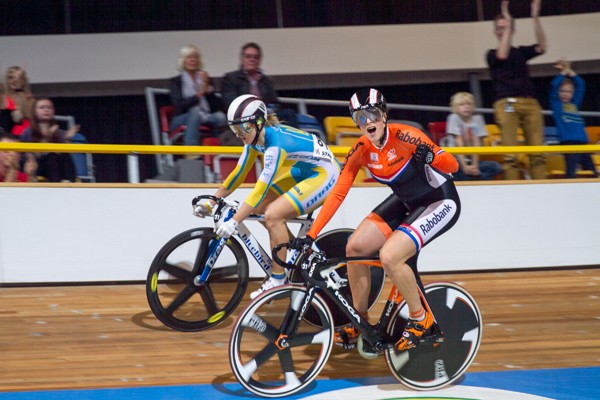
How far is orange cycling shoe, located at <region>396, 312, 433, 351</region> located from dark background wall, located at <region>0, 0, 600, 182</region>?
5702 mm

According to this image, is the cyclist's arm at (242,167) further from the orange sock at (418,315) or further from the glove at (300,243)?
the orange sock at (418,315)

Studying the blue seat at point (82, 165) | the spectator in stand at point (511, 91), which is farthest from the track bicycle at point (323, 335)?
the spectator in stand at point (511, 91)

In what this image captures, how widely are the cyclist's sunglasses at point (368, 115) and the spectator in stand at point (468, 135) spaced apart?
2.65 m

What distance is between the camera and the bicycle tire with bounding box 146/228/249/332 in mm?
5207

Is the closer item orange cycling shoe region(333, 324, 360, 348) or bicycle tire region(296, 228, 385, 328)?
orange cycling shoe region(333, 324, 360, 348)

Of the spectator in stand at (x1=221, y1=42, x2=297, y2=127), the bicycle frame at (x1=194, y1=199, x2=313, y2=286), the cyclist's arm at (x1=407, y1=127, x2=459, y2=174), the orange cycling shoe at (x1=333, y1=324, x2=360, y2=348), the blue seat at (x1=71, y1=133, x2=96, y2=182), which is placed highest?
the spectator in stand at (x1=221, y1=42, x2=297, y2=127)

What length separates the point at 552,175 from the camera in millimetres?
7188

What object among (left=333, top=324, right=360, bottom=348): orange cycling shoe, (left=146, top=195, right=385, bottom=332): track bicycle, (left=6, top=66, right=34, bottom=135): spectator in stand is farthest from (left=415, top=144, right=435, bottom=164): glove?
(left=6, top=66, right=34, bottom=135): spectator in stand

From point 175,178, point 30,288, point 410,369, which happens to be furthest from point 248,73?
point 410,369

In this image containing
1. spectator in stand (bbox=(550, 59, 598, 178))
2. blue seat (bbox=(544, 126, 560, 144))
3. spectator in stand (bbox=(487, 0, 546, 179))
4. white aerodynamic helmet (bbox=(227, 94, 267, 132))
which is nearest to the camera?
white aerodynamic helmet (bbox=(227, 94, 267, 132))

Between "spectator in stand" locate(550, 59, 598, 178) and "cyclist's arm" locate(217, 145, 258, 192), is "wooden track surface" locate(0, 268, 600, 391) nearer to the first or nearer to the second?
"cyclist's arm" locate(217, 145, 258, 192)

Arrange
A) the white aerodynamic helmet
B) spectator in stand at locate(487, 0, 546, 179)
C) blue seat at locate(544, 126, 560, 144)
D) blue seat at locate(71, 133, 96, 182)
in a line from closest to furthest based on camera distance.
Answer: the white aerodynamic helmet → blue seat at locate(71, 133, 96, 182) → spectator in stand at locate(487, 0, 546, 179) → blue seat at locate(544, 126, 560, 144)

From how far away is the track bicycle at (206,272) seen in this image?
5211 mm

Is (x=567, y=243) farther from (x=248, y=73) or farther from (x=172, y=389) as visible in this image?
(x=172, y=389)
